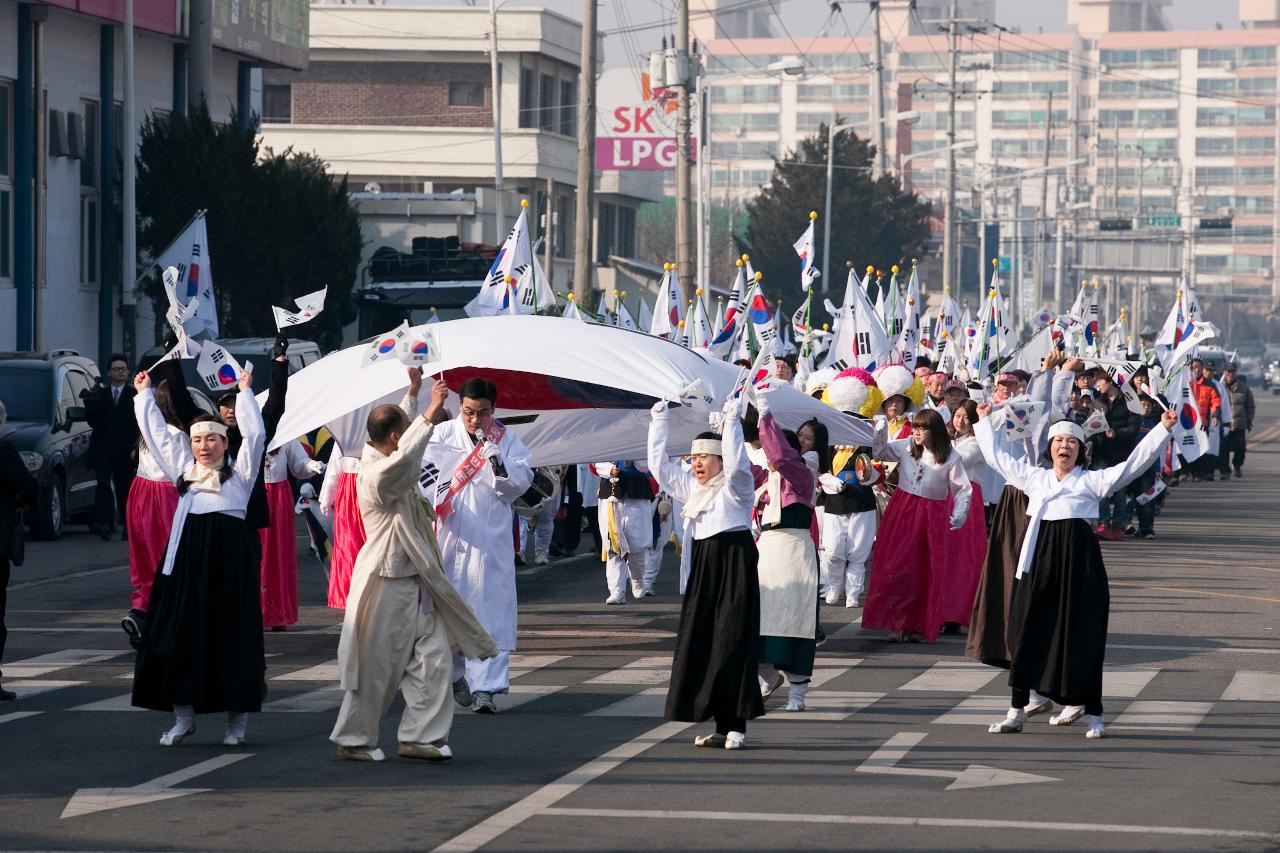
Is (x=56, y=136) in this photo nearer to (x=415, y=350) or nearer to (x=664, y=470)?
(x=415, y=350)

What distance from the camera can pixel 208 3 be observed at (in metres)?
31.5

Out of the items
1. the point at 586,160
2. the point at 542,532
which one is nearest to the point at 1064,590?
the point at 542,532

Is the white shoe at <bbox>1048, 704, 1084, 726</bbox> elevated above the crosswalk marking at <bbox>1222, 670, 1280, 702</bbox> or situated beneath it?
elevated above

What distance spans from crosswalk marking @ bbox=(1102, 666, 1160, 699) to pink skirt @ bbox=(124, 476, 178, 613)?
5.71m

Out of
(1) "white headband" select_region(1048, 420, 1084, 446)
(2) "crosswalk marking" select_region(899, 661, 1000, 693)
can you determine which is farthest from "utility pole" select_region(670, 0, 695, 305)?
(1) "white headband" select_region(1048, 420, 1084, 446)

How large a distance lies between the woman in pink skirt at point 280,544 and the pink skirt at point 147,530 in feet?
2.74

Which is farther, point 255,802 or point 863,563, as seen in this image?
point 863,563

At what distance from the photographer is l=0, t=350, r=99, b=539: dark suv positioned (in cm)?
2155

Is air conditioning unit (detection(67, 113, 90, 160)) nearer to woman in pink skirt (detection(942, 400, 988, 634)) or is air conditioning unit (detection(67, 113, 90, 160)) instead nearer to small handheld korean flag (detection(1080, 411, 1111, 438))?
small handheld korean flag (detection(1080, 411, 1111, 438))

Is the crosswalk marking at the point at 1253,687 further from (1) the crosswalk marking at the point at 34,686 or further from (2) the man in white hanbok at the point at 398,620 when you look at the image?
(1) the crosswalk marking at the point at 34,686

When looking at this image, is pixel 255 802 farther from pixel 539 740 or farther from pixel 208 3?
pixel 208 3

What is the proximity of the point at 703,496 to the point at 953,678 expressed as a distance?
3102mm

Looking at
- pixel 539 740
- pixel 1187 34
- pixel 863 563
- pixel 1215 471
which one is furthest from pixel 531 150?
pixel 1187 34

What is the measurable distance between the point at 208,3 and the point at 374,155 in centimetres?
3499
